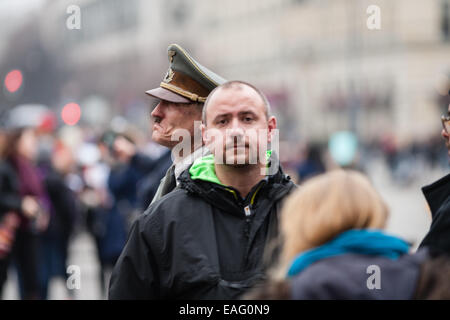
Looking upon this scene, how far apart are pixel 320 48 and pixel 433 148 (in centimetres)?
2113

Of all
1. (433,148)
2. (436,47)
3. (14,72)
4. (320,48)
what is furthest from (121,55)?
(14,72)

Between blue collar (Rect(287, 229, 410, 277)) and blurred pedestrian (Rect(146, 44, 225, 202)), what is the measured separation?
181cm

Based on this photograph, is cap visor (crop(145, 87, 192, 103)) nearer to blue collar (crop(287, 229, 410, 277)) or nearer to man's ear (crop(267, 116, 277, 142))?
man's ear (crop(267, 116, 277, 142))

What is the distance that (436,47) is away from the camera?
2095 inches

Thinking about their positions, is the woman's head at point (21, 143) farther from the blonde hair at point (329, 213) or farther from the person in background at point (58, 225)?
the blonde hair at point (329, 213)

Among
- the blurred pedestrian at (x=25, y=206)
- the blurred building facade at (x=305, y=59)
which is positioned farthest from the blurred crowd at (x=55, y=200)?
the blurred building facade at (x=305, y=59)

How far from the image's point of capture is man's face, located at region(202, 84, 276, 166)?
3809mm

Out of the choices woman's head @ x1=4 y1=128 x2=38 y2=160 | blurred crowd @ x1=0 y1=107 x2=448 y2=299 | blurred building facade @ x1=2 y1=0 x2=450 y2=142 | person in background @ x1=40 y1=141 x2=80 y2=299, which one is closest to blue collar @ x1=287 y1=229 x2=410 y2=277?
blurred crowd @ x1=0 y1=107 x2=448 y2=299

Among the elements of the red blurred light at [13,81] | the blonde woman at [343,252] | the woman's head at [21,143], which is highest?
the red blurred light at [13,81]

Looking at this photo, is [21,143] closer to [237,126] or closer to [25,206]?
[25,206]

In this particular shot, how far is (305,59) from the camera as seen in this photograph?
60562mm

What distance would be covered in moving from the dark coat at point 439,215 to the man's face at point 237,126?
0.86 meters

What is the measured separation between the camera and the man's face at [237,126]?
3.81 meters
